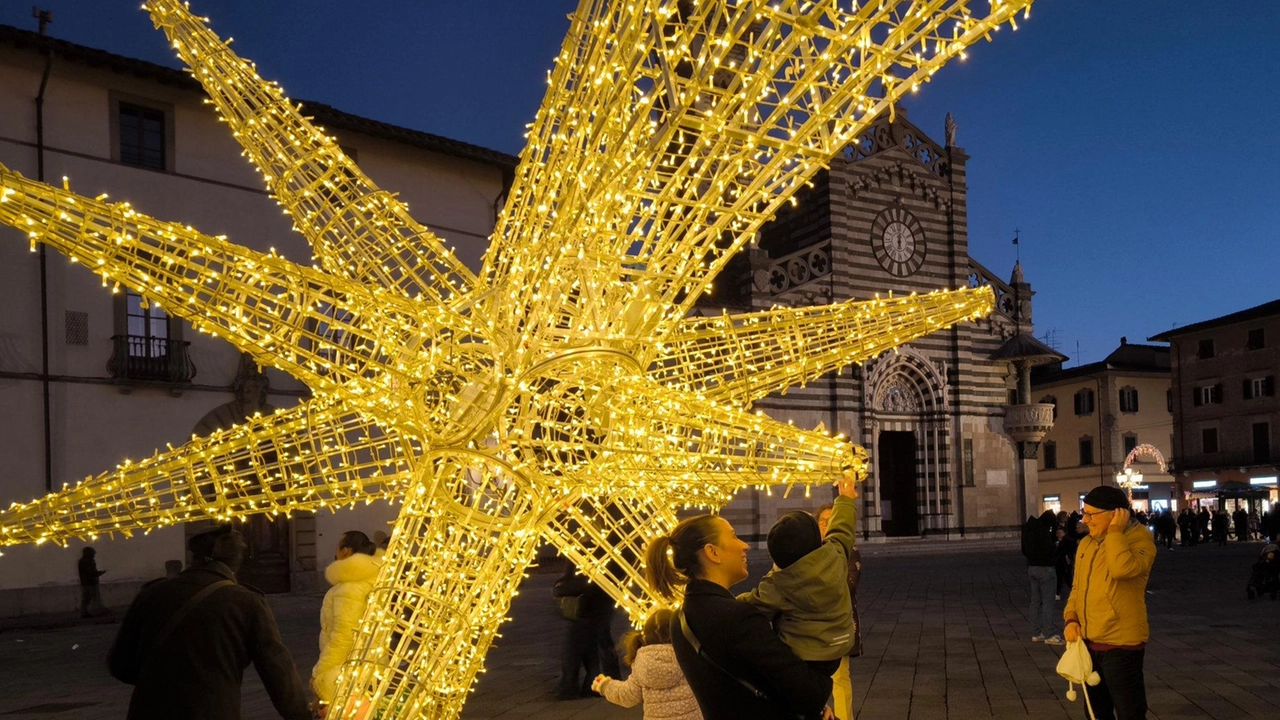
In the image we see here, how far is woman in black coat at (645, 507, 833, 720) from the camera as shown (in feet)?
9.50

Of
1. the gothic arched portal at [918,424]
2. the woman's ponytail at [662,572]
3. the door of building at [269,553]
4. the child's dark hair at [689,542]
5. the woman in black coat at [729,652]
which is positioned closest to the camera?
the woman in black coat at [729,652]

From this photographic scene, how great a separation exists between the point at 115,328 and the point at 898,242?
2659 cm

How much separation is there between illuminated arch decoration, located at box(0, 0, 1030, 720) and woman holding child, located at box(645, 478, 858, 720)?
634 millimetres

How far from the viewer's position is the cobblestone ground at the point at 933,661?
8.37 metres

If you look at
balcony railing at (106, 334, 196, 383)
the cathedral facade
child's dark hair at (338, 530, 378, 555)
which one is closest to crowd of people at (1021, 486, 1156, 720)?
child's dark hair at (338, 530, 378, 555)

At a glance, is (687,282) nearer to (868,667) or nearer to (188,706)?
(188,706)

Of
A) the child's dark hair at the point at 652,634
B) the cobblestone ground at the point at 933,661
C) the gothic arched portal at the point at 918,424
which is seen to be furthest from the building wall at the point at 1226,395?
the child's dark hair at the point at 652,634

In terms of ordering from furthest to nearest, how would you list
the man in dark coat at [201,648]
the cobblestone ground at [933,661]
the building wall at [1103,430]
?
the building wall at [1103,430] < the cobblestone ground at [933,661] < the man in dark coat at [201,648]

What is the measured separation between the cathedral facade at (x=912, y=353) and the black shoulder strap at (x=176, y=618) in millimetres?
30991

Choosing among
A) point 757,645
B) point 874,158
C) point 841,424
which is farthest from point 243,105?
point 874,158

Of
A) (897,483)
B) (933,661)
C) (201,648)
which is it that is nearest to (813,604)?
(201,648)

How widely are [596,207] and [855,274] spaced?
33.3 m

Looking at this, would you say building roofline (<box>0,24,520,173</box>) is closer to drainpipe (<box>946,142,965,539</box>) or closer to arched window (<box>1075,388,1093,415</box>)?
drainpipe (<box>946,142,965,539</box>)

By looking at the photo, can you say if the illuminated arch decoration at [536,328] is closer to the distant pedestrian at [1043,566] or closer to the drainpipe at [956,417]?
the distant pedestrian at [1043,566]
